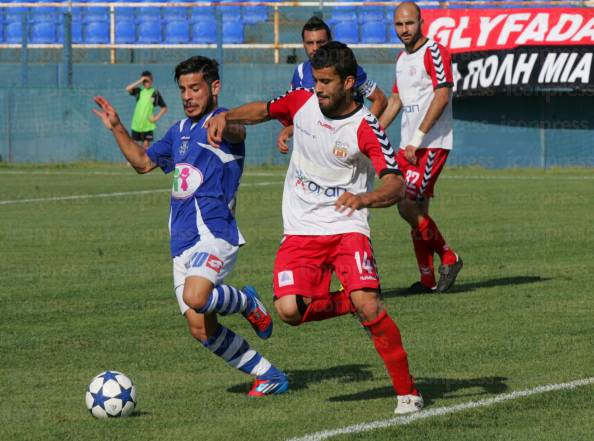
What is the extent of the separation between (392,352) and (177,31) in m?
25.7

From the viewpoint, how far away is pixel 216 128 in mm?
6652

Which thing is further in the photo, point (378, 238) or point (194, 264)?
point (378, 238)

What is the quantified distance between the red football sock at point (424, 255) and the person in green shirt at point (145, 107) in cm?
1824

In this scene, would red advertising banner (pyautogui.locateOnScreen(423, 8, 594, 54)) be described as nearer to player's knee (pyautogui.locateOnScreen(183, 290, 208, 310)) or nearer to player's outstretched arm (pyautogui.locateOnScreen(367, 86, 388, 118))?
player's outstretched arm (pyautogui.locateOnScreen(367, 86, 388, 118))

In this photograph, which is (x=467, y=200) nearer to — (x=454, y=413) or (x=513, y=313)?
(x=513, y=313)

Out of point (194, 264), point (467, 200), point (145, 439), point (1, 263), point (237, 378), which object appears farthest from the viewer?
point (467, 200)

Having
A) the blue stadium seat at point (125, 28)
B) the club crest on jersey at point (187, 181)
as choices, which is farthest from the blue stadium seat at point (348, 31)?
the club crest on jersey at point (187, 181)

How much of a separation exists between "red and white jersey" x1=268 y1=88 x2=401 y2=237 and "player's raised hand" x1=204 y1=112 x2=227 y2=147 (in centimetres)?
28

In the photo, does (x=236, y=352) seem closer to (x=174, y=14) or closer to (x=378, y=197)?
(x=378, y=197)

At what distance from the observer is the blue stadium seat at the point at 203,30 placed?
30.7 m

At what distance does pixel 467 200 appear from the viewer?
19.5m

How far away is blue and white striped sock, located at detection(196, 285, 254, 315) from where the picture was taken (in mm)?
6699

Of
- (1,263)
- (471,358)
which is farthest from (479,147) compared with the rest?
(471,358)

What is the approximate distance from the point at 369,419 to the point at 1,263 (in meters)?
7.35
